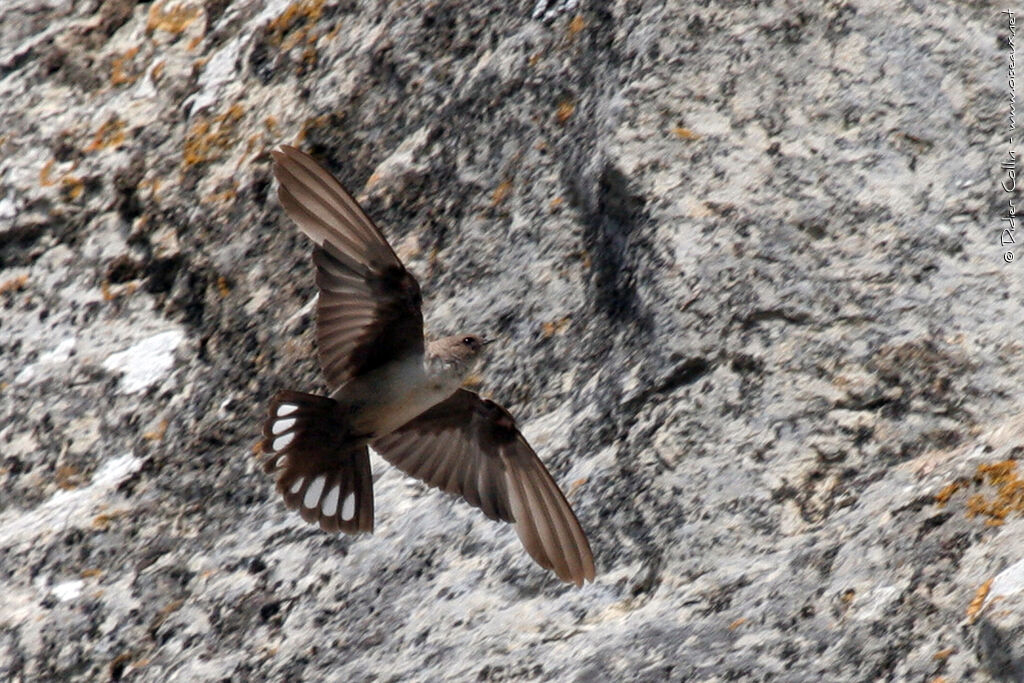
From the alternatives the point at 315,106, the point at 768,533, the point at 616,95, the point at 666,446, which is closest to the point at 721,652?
the point at 768,533

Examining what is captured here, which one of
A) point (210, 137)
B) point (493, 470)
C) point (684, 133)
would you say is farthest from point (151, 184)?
point (684, 133)

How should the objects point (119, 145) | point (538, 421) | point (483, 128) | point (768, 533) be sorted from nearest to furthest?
point (768, 533) < point (538, 421) < point (483, 128) < point (119, 145)

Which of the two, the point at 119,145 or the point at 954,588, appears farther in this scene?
the point at 119,145

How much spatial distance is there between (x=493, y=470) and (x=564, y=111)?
1519mm

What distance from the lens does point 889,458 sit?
479 centimetres

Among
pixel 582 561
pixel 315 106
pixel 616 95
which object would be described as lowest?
pixel 582 561

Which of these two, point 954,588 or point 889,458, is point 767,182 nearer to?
point 889,458

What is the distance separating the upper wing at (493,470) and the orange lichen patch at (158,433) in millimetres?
806

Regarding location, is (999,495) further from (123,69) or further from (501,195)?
(123,69)

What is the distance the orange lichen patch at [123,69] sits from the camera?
667 cm

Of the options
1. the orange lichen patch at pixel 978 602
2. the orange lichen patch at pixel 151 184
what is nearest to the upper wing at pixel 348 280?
the orange lichen patch at pixel 151 184

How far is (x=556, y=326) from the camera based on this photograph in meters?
5.47

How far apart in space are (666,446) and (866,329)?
0.81 metres

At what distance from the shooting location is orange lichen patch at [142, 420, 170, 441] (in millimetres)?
5602
